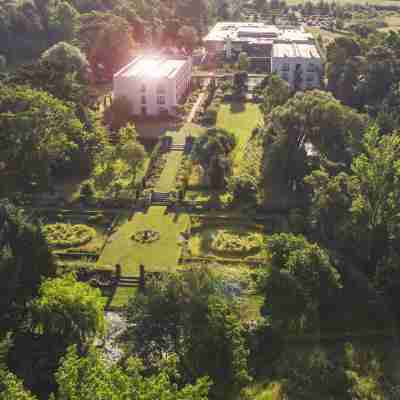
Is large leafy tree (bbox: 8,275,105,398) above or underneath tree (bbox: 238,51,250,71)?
underneath

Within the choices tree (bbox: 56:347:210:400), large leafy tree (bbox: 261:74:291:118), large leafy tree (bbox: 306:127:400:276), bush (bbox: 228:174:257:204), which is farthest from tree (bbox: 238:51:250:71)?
tree (bbox: 56:347:210:400)

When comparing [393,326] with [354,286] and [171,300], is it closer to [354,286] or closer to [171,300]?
[354,286]

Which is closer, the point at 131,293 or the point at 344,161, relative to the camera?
the point at 131,293

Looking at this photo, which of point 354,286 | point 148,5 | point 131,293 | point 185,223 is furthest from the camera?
point 148,5

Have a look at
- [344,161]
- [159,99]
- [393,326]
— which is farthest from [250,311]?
[159,99]

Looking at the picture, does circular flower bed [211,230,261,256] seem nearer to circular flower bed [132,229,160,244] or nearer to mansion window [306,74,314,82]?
circular flower bed [132,229,160,244]

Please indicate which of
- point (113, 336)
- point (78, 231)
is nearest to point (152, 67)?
point (78, 231)

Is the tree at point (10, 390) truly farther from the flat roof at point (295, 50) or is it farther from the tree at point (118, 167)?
the flat roof at point (295, 50)
